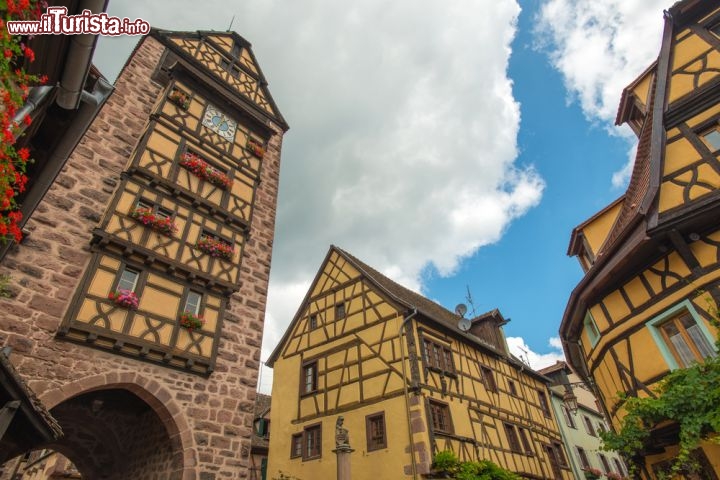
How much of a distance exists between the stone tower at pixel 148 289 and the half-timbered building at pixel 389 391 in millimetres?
5255

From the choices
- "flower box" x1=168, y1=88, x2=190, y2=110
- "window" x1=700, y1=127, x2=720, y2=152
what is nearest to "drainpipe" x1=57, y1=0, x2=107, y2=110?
"flower box" x1=168, y1=88, x2=190, y2=110

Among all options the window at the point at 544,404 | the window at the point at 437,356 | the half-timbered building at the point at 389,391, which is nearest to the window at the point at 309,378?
the half-timbered building at the point at 389,391

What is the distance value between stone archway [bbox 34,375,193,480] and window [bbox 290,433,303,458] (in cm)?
701

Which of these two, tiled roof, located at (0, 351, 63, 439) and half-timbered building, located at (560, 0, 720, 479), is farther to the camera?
half-timbered building, located at (560, 0, 720, 479)

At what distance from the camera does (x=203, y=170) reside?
1180 centimetres

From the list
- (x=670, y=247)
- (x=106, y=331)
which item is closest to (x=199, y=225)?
(x=106, y=331)

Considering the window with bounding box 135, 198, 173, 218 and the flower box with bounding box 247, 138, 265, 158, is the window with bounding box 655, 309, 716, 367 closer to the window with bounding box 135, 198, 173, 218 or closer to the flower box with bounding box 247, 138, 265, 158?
the window with bounding box 135, 198, 173, 218

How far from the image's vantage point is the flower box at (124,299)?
870 cm

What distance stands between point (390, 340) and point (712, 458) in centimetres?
961

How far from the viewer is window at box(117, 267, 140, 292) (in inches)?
359

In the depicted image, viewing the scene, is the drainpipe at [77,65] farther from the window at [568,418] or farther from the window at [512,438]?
the window at [568,418]

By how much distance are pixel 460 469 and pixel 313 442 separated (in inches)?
229

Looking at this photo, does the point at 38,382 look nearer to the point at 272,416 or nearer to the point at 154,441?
the point at 154,441

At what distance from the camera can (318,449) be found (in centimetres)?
1514
